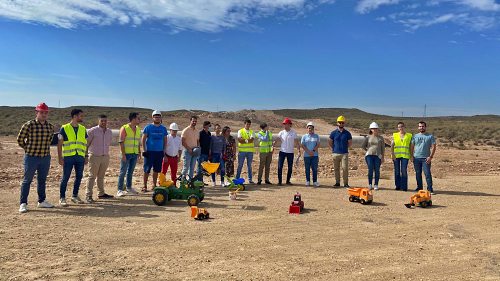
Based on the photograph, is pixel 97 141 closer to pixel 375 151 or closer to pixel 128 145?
pixel 128 145

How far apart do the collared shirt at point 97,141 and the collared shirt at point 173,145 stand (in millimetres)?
1880

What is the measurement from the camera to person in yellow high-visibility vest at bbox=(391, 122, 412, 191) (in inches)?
460

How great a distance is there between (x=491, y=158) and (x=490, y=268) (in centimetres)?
2174

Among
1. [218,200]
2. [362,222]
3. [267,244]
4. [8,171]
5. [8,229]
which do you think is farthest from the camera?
[8,171]

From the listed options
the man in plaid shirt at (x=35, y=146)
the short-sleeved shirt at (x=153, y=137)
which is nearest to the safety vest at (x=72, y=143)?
the man in plaid shirt at (x=35, y=146)

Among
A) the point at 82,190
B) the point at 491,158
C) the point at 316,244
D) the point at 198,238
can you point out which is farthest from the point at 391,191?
the point at 491,158

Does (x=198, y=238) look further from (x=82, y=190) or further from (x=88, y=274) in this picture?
(x=82, y=190)

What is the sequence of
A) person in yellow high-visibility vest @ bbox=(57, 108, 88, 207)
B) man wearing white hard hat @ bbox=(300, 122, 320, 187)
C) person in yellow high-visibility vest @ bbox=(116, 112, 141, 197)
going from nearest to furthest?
person in yellow high-visibility vest @ bbox=(57, 108, 88, 207), person in yellow high-visibility vest @ bbox=(116, 112, 141, 197), man wearing white hard hat @ bbox=(300, 122, 320, 187)

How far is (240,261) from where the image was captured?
554cm

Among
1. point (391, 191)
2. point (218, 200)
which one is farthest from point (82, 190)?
point (391, 191)

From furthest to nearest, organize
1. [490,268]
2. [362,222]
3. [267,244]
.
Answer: [362,222]
[267,244]
[490,268]

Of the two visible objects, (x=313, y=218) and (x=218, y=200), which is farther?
(x=218, y=200)

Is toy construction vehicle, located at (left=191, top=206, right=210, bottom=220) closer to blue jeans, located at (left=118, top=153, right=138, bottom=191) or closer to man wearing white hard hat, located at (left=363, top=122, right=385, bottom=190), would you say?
blue jeans, located at (left=118, top=153, right=138, bottom=191)

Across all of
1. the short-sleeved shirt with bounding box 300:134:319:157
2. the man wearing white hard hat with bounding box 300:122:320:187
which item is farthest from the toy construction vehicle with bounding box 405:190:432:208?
the short-sleeved shirt with bounding box 300:134:319:157
